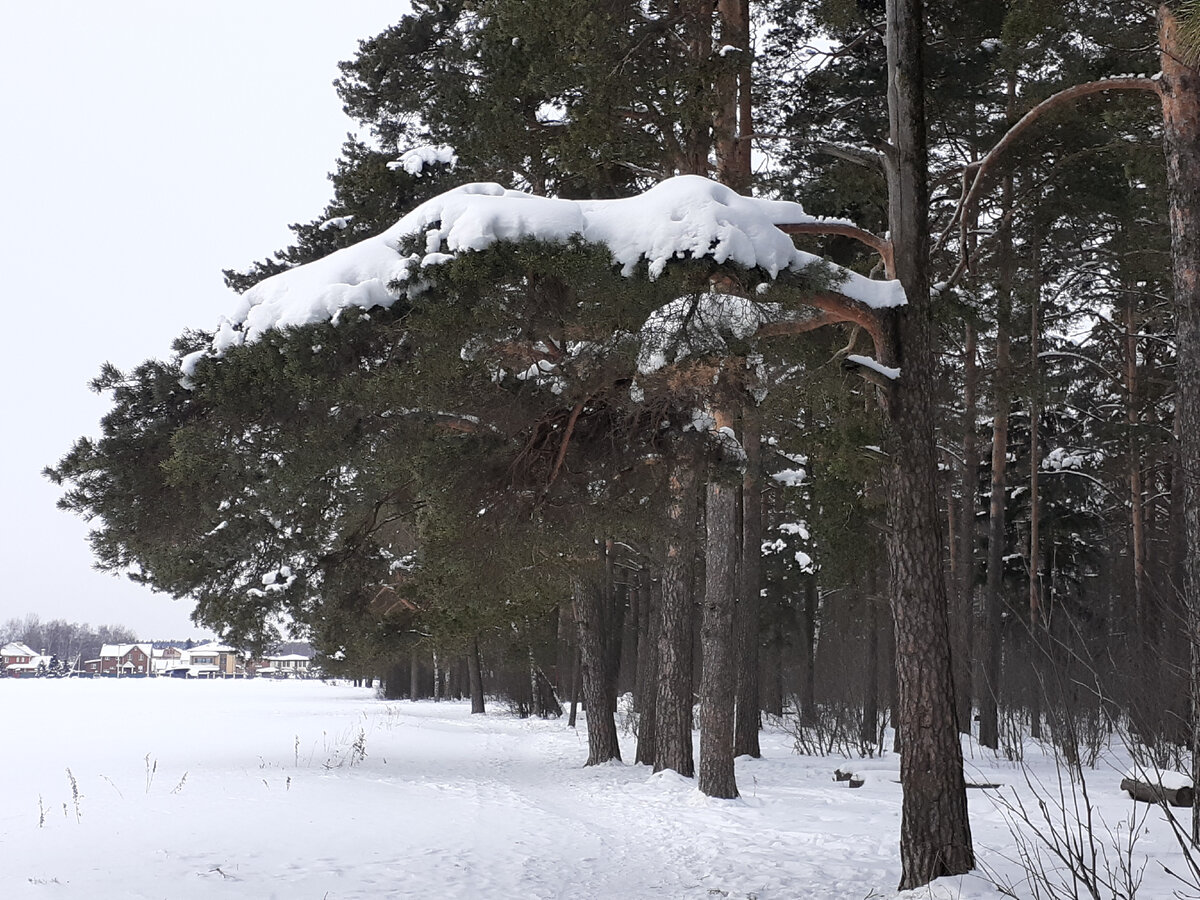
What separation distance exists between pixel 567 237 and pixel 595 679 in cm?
1181

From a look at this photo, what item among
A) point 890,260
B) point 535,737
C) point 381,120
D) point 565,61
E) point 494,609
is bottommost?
point 535,737

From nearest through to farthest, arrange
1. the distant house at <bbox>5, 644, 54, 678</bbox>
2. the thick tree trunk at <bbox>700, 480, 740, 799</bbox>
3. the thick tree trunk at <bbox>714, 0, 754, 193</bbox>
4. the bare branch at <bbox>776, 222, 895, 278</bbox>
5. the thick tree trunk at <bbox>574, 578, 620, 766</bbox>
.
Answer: the bare branch at <bbox>776, 222, 895, 278</bbox>
the thick tree trunk at <bbox>714, 0, 754, 193</bbox>
the thick tree trunk at <bbox>700, 480, 740, 799</bbox>
the thick tree trunk at <bbox>574, 578, 620, 766</bbox>
the distant house at <bbox>5, 644, 54, 678</bbox>

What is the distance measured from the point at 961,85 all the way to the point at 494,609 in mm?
10012

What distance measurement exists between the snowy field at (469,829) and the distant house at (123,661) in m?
172

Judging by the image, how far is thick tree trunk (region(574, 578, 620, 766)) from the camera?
16.1m

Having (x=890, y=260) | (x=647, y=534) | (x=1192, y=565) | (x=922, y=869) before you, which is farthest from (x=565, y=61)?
(x=922, y=869)

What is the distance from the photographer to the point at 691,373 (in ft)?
24.2

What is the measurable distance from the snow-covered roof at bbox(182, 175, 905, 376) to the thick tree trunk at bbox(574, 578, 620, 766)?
10013mm

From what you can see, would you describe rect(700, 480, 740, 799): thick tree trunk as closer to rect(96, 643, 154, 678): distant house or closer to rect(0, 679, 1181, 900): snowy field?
rect(0, 679, 1181, 900): snowy field

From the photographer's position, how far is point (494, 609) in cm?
1588

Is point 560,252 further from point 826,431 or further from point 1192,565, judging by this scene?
point 1192,565

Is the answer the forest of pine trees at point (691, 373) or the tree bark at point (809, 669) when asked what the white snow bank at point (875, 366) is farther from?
the tree bark at point (809, 669)

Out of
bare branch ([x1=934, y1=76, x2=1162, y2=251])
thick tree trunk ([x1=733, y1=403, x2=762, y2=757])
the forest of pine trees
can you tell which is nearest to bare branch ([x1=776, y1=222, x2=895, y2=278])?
the forest of pine trees

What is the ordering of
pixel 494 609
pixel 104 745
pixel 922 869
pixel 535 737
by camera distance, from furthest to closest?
pixel 535 737 → pixel 104 745 → pixel 494 609 → pixel 922 869
